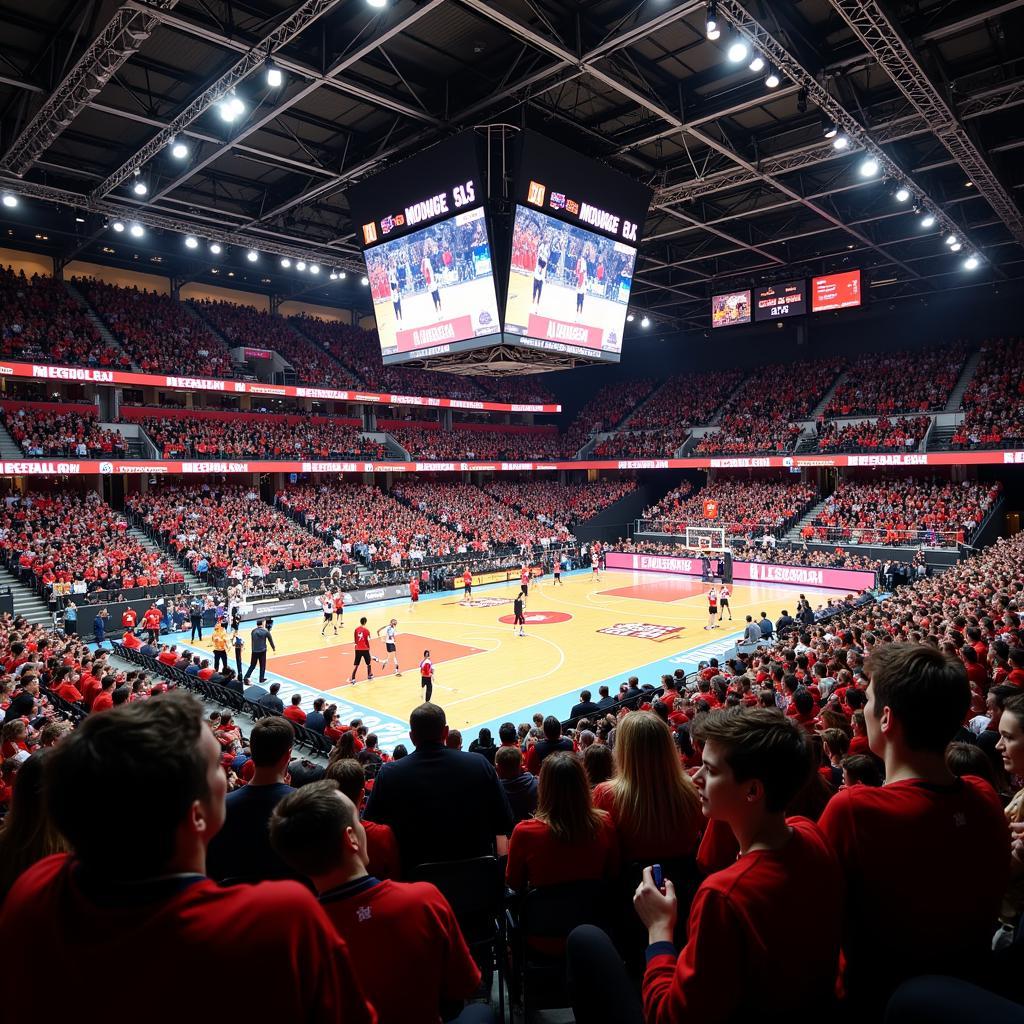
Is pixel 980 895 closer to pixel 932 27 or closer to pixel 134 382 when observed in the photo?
pixel 932 27

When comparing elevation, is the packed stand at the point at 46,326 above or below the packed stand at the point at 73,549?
above

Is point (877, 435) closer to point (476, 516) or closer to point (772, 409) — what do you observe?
point (772, 409)

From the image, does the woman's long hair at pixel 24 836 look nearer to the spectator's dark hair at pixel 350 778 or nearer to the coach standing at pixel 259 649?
the spectator's dark hair at pixel 350 778

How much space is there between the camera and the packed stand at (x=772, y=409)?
141 ft

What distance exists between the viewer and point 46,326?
3159cm

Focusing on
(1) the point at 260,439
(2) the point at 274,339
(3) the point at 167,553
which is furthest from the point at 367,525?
(2) the point at 274,339

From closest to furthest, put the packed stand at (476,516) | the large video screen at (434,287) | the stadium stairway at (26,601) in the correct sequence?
1. the large video screen at (434,287)
2. the stadium stairway at (26,601)
3. the packed stand at (476,516)

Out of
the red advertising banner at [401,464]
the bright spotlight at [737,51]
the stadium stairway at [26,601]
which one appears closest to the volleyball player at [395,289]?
the bright spotlight at [737,51]

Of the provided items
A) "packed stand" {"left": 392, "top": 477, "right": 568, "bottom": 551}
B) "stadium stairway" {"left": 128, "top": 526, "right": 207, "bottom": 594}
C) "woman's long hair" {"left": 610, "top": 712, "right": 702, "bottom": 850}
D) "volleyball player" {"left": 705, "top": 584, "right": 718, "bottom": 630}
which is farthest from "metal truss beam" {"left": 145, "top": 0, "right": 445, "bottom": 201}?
"packed stand" {"left": 392, "top": 477, "right": 568, "bottom": 551}

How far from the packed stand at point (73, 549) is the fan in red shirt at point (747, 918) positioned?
26.9 m

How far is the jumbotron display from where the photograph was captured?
59.3 feet

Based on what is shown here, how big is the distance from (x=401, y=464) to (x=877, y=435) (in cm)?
2678

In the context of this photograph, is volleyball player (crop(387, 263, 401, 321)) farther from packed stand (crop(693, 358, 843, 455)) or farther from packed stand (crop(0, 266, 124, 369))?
packed stand (crop(693, 358, 843, 455))

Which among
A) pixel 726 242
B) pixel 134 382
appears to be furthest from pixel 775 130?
pixel 134 382
